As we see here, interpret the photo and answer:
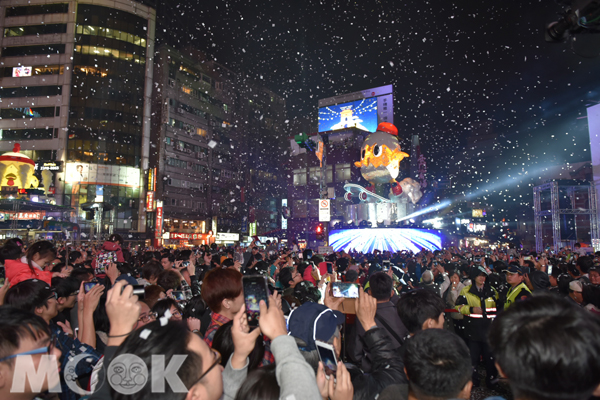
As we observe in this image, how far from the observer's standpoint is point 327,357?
1912 mm

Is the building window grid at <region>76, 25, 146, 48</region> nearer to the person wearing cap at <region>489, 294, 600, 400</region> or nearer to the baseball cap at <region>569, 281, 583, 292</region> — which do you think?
the baseball cap at <region>569, 281, 583, 292</region>

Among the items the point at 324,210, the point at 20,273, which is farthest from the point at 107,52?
the point at 20,273

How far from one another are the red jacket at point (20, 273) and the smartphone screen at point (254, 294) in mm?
3974

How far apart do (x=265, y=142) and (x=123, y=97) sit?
95.5ft

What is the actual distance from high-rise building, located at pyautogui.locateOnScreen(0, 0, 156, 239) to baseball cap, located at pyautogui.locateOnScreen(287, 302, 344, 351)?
145 feet

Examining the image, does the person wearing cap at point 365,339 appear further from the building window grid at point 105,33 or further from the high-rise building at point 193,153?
the building window grid at point 105,33

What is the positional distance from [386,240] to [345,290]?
26261mm

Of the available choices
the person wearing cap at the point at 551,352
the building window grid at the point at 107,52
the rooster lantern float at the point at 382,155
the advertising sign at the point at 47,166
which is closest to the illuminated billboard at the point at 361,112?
the rooster lantern float at the point at 382,155

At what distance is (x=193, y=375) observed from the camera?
1.47 meters

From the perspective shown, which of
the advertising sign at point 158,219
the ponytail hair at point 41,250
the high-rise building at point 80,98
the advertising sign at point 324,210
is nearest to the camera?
the ponytail hair at point 41,250

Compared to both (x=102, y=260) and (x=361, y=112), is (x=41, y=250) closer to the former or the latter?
(x=102, y=260)

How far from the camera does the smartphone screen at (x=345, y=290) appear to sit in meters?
3.51

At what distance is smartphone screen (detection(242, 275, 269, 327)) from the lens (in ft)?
6.92

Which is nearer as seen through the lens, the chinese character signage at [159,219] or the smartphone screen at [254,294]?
the smartphone screen at [254,294]
